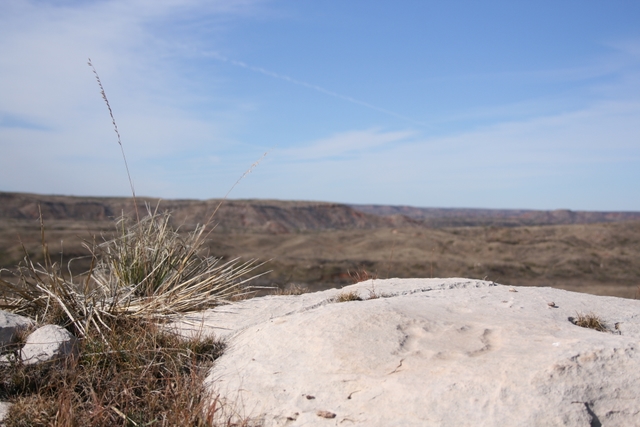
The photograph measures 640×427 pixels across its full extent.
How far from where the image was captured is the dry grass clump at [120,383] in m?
2.91

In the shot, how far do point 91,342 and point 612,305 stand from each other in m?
3.87

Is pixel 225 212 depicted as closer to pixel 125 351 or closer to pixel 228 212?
pixel 228 212

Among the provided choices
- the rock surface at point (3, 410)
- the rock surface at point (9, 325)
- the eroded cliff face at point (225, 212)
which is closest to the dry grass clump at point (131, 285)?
the rock surface at point (9, 325)

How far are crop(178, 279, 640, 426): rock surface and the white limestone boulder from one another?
924 millimetres

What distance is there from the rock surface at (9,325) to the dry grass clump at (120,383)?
28cm

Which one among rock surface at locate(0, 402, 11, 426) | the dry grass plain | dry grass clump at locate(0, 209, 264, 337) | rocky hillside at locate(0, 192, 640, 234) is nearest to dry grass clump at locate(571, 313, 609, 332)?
dry grass clump at locate(0, 209, 264, 337)

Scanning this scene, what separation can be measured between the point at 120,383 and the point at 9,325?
3.38 feet

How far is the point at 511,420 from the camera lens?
251 centimetres

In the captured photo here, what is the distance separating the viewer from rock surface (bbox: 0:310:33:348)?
361cm

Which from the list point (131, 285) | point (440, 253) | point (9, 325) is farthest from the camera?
point (440, 253)

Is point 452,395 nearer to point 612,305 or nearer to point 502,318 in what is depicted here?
point 502,318

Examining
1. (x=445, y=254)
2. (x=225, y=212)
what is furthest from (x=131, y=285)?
(x=225, y=212)

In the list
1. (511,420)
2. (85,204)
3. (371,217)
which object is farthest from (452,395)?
(371,217)

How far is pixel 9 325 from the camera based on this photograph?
372 centimetres
